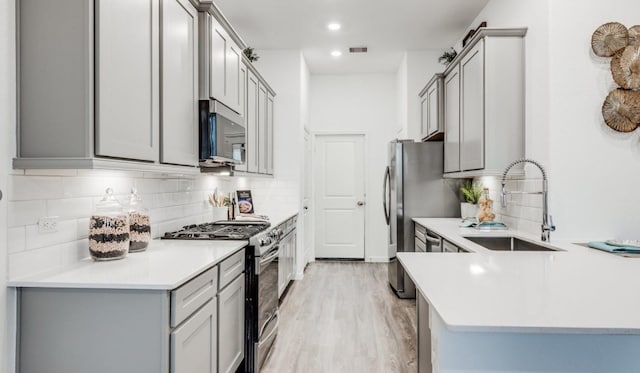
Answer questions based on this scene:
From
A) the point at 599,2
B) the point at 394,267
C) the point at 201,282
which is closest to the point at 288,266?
the point at 394,267

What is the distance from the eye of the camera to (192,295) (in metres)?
1.72

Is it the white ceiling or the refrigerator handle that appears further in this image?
the refrigerator handle

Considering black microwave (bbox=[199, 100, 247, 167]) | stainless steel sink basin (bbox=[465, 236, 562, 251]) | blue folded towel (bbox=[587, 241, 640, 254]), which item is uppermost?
black microwave (bbox=[199, 100, 247, 167])

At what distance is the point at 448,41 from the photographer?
4.96m

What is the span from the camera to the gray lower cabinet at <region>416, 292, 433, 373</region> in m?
1.85

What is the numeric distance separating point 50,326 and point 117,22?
48.8 inches

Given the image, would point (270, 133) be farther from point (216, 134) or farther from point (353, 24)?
point (216, 134)

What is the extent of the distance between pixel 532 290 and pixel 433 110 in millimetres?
3420

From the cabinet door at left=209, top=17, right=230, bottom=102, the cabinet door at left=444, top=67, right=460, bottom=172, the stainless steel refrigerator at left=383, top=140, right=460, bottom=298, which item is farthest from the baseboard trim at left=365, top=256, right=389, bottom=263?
the cabinet door at left=209, top=17, right=230, bottom=102

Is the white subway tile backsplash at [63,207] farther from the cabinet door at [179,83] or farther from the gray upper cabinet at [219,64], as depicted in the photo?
the gray upper cabinet at [219,64]

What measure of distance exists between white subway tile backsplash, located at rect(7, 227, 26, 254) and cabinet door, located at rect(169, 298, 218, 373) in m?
0.68

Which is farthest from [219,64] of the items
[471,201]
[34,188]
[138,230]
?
[471,201]

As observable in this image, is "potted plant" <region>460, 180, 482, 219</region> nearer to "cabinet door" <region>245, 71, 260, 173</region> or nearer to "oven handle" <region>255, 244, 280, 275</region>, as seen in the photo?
"oven handle" <region>255, 244, 280, 275</region>

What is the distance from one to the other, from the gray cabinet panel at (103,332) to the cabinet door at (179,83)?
80cm
